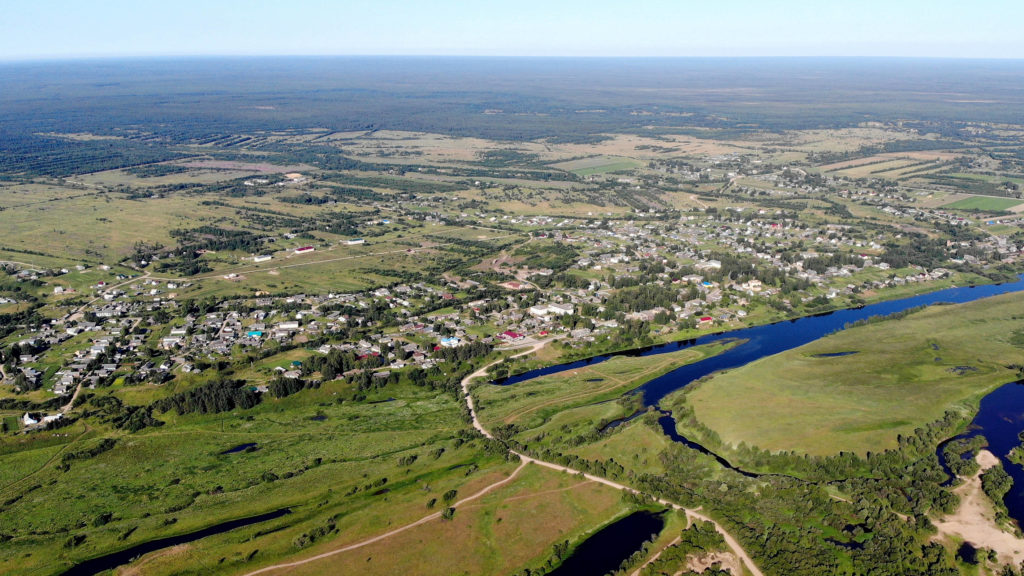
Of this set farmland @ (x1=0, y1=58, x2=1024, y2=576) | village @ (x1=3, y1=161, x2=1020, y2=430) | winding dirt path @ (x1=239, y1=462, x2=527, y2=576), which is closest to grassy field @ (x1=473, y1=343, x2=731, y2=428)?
farmland @ (x1=0, y1=58, x2=1024, y2=576)

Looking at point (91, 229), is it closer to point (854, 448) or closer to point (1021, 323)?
point (854, 448)

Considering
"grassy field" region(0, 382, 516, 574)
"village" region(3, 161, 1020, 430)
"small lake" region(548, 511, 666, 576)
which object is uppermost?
"village" region(3, 161, 1020, 430)

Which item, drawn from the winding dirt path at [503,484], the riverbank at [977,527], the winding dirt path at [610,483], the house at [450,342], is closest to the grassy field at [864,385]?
the riverbank at [977,527]

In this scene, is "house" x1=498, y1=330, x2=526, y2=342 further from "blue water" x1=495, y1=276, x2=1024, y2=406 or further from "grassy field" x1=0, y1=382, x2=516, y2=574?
"grassy field" x1=0, y1=382, x2=516, y2=574

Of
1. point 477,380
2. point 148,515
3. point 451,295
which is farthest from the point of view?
point 451,295

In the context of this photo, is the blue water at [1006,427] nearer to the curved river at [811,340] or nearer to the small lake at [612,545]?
the curved river at [811,340]

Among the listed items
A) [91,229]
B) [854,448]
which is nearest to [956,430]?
[854,448]
